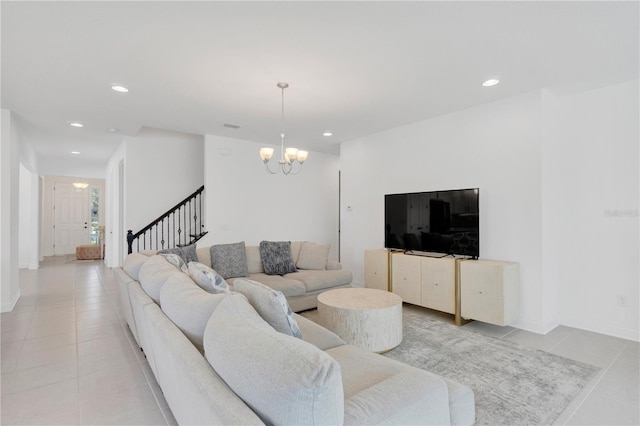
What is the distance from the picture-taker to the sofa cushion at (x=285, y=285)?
3.88 meters

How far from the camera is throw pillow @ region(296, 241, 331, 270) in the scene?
186 inches

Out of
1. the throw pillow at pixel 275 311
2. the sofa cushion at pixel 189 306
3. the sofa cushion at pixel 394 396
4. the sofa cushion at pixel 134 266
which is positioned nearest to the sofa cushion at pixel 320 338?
the sofa cushion at pixel 394 396

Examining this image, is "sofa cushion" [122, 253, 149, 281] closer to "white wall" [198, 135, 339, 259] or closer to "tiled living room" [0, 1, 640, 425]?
"tiled living room" [0, 1, 640, 425]

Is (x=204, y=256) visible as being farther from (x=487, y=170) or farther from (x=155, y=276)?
(x=487, y=170)

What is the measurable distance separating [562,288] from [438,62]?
299cm

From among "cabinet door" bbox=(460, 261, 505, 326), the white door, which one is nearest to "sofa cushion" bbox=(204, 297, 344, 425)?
"cabinet door" bbox=(460, 261, 505, 326)

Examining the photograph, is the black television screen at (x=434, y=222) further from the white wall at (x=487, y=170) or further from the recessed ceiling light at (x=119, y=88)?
the recessed ceiling light at (x=119, y=88)

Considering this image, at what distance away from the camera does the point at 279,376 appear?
0.95 metres

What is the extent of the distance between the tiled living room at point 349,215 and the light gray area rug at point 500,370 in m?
0.03

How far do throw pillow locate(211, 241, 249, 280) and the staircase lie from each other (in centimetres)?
157

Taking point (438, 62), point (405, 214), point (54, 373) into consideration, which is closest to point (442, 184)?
point (405, 214)

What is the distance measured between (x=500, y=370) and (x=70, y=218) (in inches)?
483

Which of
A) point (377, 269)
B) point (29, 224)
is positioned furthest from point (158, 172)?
point (29, 224)

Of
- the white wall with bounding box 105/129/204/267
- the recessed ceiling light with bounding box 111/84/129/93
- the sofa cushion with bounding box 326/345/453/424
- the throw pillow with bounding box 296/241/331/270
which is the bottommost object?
the sofa cushion with bounding box 326/345/453/424
